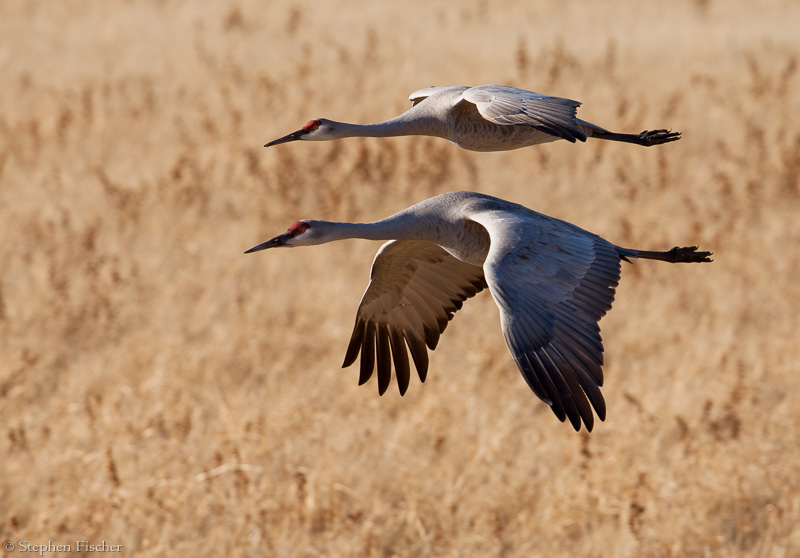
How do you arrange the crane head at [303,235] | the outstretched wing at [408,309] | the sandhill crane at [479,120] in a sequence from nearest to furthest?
the sandhill crane at [479,120]
the crane head at [303,235]
the outstretched wing at [408,309]

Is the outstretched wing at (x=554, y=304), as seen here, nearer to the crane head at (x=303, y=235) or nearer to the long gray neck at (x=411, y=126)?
the long gray neck at (x=411, y=126)

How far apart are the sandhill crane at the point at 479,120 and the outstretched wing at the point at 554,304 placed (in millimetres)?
403

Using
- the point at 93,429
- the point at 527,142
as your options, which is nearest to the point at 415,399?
the point at 93,429

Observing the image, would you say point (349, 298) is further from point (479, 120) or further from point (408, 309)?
point (479, 120)

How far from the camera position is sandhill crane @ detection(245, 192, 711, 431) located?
4809 millimetres

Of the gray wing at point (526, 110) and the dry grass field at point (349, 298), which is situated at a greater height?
the gray wing at point (526, 110)

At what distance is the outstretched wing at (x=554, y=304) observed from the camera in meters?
4.73

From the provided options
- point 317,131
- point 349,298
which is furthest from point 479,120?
point 349,298

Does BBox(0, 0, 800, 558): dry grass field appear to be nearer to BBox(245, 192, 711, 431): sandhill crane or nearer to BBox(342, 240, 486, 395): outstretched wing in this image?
BBox(342, 240, 486, 395): outstretched wing

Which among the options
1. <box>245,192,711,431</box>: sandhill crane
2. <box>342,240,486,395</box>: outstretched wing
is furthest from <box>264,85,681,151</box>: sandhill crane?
<box>342,240,486,395</box>: outstretched wing

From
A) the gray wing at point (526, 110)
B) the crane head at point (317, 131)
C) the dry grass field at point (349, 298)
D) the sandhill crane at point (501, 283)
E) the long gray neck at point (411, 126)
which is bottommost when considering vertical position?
the dry grass field at point (349, 298)

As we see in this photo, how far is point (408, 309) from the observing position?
6734mm

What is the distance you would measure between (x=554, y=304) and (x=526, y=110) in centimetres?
87

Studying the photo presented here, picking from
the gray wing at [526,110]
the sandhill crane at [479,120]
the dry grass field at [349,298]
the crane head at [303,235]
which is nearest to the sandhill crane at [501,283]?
the crane head at [303,235]
